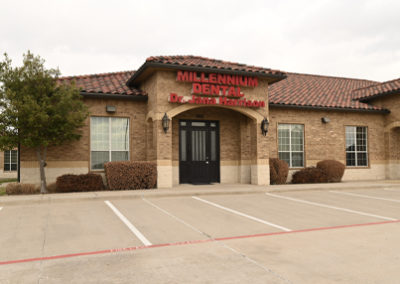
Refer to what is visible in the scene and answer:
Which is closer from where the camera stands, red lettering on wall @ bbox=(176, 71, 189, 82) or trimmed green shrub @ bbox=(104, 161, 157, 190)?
trimmed green shrub @ bbox=(104, 161, 157, 190)

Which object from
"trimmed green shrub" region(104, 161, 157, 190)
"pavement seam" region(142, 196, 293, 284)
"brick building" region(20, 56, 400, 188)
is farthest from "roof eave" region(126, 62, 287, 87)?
"pavement seam" region(142, 196, 293, 284)

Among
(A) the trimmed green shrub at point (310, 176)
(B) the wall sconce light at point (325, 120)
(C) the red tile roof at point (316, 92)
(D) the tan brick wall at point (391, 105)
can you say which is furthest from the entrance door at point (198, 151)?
(D) the tan brick wall at point (391, 105)

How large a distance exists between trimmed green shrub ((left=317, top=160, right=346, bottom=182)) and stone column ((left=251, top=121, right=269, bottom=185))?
3.54m

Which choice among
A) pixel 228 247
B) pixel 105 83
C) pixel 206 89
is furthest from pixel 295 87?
pixel 228 247

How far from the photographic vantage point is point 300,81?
77.3ft

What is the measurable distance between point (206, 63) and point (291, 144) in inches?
253

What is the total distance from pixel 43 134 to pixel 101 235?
749cm

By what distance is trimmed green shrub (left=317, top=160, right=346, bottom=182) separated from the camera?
1770 centimetres

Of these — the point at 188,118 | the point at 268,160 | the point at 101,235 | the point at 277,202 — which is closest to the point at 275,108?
the point at 268,160

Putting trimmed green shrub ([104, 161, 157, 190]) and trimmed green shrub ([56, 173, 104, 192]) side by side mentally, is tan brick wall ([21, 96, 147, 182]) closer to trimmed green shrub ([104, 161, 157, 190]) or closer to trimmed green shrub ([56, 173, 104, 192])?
trimmed green shrub ([56, 173, 104, 192])

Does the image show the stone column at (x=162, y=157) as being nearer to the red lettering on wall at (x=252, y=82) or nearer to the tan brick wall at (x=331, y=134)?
the red lettering on wall at (x=252, y=82)

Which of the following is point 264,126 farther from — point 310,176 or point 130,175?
point 130,175

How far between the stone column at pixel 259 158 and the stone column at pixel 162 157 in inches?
166

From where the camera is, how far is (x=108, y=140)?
15.5 m
